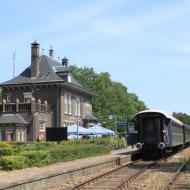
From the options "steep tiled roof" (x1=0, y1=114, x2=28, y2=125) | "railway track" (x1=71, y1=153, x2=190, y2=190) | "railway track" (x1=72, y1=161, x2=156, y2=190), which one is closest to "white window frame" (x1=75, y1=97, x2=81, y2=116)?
"steep tiled roof" (x1=0, y1=114, x2=28, y2=125)

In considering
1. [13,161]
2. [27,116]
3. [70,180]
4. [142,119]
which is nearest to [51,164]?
[13,161]

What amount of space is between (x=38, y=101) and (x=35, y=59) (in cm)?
690

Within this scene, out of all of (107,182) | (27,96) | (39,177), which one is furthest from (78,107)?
(39,177)

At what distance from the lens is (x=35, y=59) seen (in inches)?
2248

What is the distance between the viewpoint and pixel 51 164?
80.2 ft

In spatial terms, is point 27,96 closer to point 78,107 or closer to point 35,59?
point 35,59

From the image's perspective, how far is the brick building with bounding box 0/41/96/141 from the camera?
5056 cm

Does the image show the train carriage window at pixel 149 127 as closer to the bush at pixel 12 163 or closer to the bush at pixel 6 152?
the bush at pixel 6 152

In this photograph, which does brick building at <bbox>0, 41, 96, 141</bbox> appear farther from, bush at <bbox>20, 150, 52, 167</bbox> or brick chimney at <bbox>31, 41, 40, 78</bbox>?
bush at <bbox>20, 150, 52, 167</bbox>

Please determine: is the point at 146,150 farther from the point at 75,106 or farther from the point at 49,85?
the point at 75,106

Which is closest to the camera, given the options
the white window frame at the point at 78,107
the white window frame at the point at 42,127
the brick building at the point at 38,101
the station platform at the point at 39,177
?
the station platform at the point at 39,177

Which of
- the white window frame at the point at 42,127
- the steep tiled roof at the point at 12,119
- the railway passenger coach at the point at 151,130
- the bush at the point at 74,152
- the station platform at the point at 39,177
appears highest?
the steep tiled roof at the point at 12,119

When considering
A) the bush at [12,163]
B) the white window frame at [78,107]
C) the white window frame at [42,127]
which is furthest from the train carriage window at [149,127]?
the white window frame at [78,107]

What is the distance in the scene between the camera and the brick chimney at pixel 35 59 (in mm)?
56594
